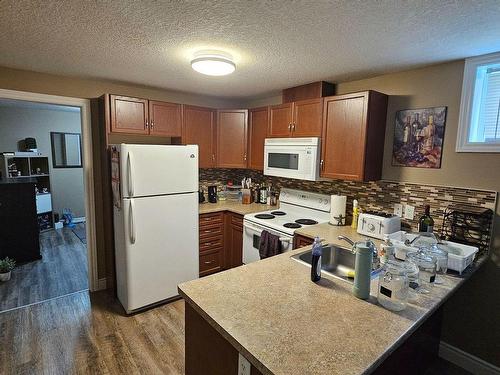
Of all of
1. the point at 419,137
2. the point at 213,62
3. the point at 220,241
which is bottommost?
the point at 220,241

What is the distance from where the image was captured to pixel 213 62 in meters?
1.99

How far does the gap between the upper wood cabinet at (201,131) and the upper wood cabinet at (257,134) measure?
0.46 metres

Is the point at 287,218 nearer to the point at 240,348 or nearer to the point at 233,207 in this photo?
the point at 233,207

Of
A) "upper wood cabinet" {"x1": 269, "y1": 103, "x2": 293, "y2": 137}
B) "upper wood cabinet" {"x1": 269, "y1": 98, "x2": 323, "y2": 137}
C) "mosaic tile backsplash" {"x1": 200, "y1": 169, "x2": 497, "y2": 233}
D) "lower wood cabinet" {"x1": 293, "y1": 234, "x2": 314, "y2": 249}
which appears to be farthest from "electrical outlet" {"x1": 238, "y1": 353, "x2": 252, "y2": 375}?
"upper wood cabinet" {"x1": 269, "y1": 103, "x2": 293, "y2": 137}

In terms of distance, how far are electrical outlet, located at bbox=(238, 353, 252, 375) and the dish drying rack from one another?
1.80 m

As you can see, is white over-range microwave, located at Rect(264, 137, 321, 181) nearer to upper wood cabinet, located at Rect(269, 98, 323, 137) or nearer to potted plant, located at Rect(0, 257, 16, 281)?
upper wood cabinet, located at Rect(269, 98, 323, 137)

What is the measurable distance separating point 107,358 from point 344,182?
99.1 inches

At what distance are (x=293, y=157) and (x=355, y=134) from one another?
2.19ft

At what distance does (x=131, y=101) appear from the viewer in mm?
2809

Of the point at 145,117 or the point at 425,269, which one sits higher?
the point at 145,117

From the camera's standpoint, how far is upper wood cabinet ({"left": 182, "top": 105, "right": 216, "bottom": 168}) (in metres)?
3.26

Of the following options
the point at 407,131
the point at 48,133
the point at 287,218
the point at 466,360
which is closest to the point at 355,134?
the point at 407,131

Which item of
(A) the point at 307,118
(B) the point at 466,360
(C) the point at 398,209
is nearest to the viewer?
(B) the point at 466,360

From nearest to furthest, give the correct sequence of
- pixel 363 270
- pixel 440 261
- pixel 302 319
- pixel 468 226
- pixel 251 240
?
pixel 302 319
pixel 363 270
pixel 440 261
pixel 468 226
pixel 251 240
